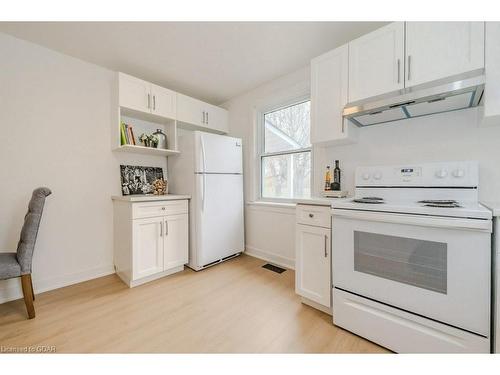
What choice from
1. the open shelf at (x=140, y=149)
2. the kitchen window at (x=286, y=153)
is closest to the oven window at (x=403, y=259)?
the kitchen window at (x=286, y=153)

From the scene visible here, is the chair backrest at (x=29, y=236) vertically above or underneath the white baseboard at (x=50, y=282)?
above

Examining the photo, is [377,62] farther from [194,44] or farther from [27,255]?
[27,255]

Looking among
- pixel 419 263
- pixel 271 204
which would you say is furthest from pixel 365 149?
pixel 271 204

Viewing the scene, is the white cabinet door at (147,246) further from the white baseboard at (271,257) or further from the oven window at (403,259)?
the oven window at (403,259)

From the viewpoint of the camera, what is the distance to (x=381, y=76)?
158cm

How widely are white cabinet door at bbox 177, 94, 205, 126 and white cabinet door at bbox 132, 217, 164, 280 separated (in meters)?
1.37

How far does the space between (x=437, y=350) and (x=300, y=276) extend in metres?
0.90

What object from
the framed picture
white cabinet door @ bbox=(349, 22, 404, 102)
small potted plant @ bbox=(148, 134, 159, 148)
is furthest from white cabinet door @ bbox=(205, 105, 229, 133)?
white cabinet door @ bbox=(349, 22, 404, 102)

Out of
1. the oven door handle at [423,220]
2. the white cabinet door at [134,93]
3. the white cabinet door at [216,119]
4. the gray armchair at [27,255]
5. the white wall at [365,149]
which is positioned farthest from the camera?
the white cabinet door at [216,119]

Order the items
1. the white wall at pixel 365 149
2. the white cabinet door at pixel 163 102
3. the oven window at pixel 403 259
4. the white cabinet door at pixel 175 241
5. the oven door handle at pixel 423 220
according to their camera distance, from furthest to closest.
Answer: the white cabinet door at pixel 163 102 → the white cabinet door at pixel 175 241 → the white wall at pixel 365 149 → the oven window at pixel 403 259 → the oven door handle at pixel 423 220

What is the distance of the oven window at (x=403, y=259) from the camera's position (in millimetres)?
1164

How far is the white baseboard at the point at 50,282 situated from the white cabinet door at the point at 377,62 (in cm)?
314

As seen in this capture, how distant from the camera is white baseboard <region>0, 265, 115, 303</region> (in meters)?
1.89

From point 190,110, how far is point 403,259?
2.79m
